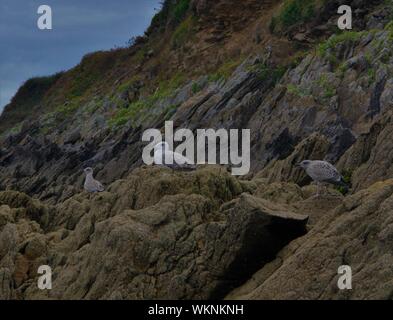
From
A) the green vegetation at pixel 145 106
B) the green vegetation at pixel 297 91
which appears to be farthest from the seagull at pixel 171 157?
the green vegetation at pixel 145 106

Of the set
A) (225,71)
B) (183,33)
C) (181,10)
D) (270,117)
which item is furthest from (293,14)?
(181,10)

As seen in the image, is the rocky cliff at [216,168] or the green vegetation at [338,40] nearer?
the rocky cliff at [216,168]

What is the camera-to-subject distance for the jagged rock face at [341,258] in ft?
39.5

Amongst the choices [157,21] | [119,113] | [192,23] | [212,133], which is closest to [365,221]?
[212,133]

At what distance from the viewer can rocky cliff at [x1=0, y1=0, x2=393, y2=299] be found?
1436 cm

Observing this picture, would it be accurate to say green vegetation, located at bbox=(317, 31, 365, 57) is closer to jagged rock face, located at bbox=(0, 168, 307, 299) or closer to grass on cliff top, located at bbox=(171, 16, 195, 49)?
jagged rock face, located at bbox=(0, 168, 307, 299)

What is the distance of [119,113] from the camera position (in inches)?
2643

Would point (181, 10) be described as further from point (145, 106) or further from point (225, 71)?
point (225, 71)

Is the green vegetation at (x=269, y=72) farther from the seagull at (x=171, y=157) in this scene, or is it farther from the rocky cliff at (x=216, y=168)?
the seagull at (x=171, y=157)

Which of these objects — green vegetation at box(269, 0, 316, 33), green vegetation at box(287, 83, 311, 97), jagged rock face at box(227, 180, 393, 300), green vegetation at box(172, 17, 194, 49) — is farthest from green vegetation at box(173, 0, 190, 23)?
jagged rock face at box(227, 180, 393, 300)
